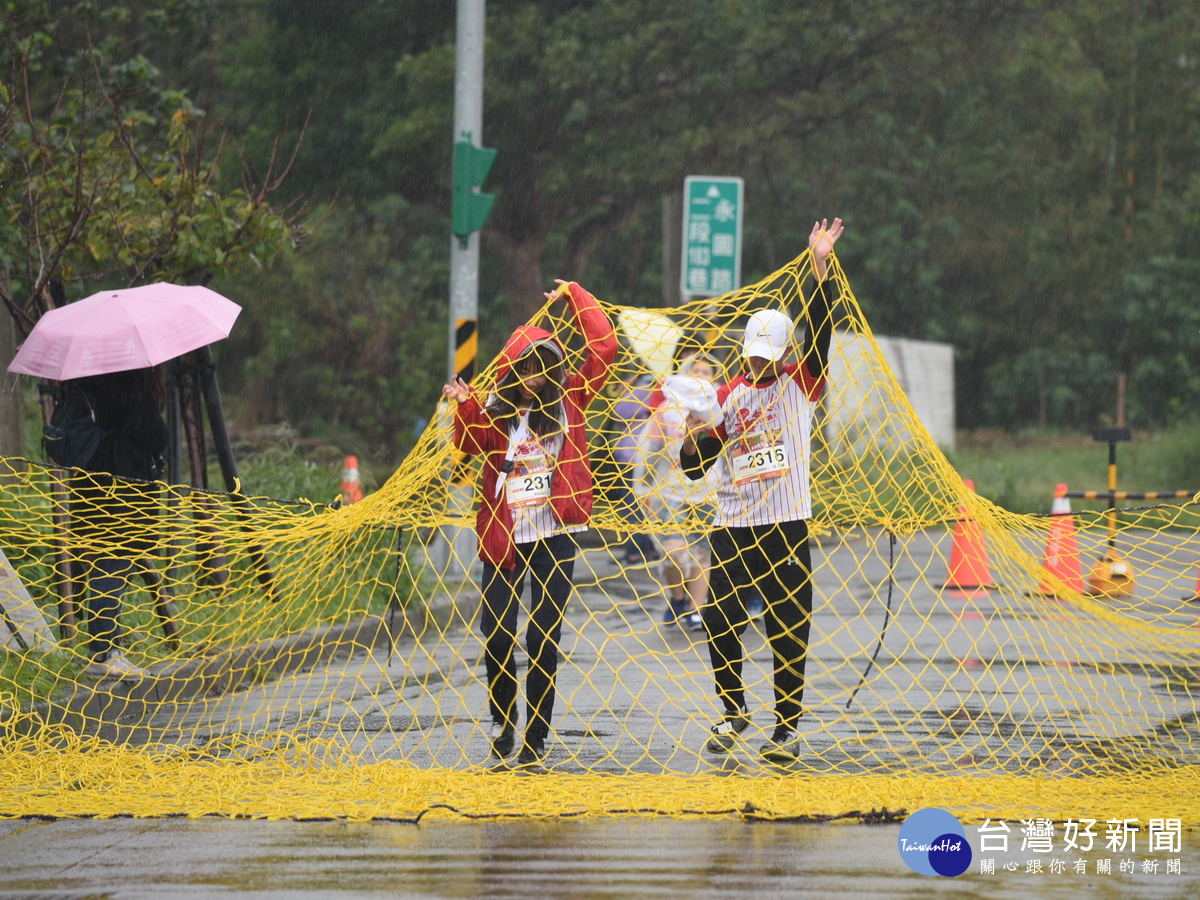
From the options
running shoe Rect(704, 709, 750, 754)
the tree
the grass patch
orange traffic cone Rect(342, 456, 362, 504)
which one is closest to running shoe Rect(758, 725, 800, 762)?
running shoe Rect(704, 709, 750, 754)

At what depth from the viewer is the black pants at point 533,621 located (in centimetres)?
576

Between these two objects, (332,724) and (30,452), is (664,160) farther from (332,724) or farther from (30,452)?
(332,724)

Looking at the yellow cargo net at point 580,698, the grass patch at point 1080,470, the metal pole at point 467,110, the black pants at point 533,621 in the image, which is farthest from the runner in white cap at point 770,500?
the grass patch at point 1080,470

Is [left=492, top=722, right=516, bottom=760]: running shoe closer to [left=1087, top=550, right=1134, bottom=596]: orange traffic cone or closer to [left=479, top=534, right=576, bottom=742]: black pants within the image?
[left=479, top=534, right=576, bottom=742]: black pants

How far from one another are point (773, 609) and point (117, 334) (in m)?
3.25

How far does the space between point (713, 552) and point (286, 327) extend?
1554 centimetres

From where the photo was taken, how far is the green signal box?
11.6m

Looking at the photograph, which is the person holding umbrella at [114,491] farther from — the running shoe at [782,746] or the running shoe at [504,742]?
the running shoe at [782,746]

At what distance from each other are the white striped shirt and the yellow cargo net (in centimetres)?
23

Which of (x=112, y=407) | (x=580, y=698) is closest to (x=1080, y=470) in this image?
(x=580, y=698)

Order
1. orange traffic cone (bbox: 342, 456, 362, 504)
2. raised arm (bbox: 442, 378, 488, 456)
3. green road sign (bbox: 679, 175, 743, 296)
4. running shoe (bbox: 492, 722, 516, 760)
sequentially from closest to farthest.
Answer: running shoe (bbox: 492, 722, 516, 760), raised arm (bbox: 442, 378, 488, 456), orange traffic cone (bbox: 342, 456, 362, 504), green road sign (bbox: 679, 175, 743, 296)

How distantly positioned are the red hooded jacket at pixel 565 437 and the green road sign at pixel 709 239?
921 cm

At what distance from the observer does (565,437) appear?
586 centimetres

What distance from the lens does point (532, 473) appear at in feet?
19.0
